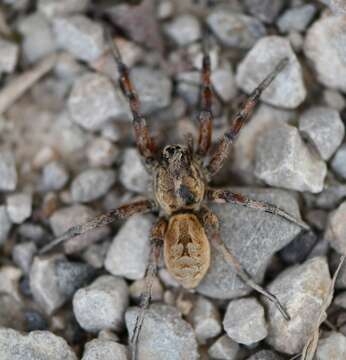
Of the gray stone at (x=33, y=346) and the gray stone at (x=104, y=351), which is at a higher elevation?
the gray stone at (x=104, y=351)

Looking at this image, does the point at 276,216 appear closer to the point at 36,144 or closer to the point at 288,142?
the point at 288,142

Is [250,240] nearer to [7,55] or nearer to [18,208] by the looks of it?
[18,208]

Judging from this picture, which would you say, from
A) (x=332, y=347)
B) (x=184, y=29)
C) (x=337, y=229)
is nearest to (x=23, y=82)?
(x=184, y=29)

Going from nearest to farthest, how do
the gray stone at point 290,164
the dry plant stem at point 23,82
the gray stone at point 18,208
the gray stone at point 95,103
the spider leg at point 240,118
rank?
the gray stone at point 290,164 < the spider leg at point 240,118 < the gray stone at point 18,208 < the gray stone at point 95,103 < the dry plant stem at point 23,82

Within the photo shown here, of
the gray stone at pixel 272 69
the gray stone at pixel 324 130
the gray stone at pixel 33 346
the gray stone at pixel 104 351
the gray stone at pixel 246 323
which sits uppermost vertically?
the gray stone at pixel 272 69

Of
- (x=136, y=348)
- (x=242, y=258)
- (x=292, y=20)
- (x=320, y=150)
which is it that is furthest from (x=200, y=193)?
(x=292, y=20)

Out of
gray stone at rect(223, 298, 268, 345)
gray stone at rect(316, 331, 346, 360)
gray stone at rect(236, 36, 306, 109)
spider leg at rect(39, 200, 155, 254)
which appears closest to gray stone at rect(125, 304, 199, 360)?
gray stone at rect(223, 298, 268, 345)

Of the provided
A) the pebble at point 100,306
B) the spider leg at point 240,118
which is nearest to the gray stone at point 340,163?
the spider leg at point 240,118

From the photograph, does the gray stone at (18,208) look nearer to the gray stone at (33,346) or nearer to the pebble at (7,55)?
the gray stone at (33,346)
